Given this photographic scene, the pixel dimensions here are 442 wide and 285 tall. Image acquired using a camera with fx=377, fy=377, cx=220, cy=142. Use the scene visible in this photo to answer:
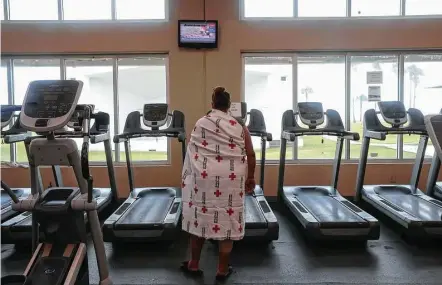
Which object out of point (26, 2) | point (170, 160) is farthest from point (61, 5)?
point (170, 160)

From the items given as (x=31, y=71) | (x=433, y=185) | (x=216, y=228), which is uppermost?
(x=31, y=71)

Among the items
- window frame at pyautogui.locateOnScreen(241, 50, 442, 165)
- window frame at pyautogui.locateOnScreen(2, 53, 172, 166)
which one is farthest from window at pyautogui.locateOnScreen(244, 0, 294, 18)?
window frame at pyautogui.locateOnScreen(2, 53, 172, 166)

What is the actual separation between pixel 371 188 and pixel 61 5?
18.2 feet

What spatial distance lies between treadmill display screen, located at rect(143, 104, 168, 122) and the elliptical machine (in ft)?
7.07

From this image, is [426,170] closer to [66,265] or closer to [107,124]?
[107,124]

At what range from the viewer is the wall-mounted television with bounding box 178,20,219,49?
18.9ft

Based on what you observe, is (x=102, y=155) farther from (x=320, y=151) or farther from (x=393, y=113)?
(x=393, y=113)

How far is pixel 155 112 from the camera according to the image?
16.3 feet

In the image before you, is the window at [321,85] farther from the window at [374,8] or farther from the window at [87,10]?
the window at [87,10]

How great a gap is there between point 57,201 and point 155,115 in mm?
2392

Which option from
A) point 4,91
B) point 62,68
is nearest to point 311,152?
point 62,68

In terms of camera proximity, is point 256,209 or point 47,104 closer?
point 47,104

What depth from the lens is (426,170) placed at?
6059 millimetres

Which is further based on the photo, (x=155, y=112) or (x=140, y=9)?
(x=140, y=9)
